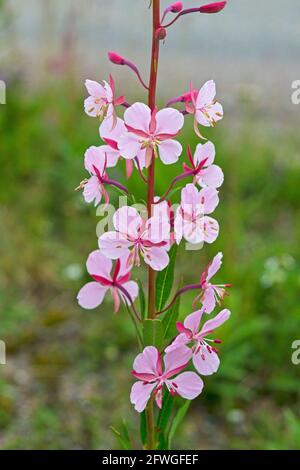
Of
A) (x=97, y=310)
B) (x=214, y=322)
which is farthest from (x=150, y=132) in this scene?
(x=97, y=310)

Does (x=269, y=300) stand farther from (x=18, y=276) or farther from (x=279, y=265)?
(x=18, y=276)

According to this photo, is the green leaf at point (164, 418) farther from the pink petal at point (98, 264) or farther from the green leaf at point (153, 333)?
the pink petal at point (98, 264)

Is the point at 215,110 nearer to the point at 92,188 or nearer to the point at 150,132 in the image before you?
the point at 150,132

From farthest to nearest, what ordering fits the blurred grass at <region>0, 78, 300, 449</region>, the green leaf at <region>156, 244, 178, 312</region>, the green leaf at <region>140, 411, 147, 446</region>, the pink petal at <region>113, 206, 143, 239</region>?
1. the blurred grass at <region>0, 78, 300, 449</region>
2. the green leaf at <region>140, 411, 147, 446</region>
3. the green leaf at <region>156, 244, 178, 312</region>
4. the pink petal at <region>113, 206, 143, 239</region>

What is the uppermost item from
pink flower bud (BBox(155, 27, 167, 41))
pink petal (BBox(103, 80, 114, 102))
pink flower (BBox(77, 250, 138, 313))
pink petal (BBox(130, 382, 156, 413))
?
pink flower bud (BBox(155, 27, 167, 41))

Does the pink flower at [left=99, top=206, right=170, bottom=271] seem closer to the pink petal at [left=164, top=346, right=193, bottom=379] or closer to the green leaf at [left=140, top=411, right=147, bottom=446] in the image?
the pink petal at [left=164, top=346, right=193, bottom=379]

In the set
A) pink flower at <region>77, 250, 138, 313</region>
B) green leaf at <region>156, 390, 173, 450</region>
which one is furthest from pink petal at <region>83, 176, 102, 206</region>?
green leaf at <region>156, 390, 173, 450</region>

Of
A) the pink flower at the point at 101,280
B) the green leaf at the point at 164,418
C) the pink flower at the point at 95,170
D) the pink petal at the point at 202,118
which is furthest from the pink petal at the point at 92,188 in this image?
the green leaf at the point at 164,418
